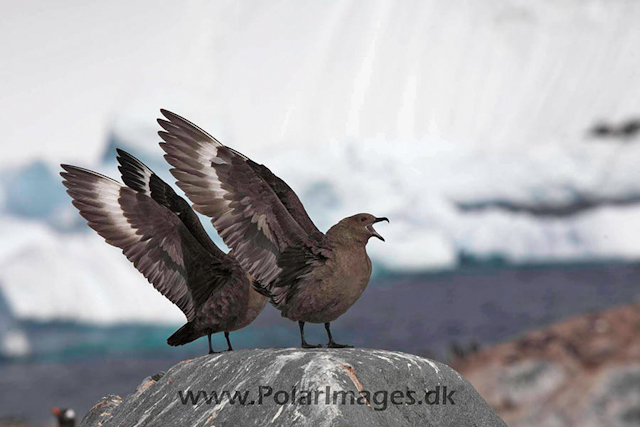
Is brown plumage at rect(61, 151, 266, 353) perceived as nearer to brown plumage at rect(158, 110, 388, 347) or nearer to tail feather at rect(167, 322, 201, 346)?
tail feather at rect(167, 322, 201, 346)

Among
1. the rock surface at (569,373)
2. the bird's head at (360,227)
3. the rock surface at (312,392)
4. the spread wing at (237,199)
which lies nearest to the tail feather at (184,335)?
the rock surface at (312,392)

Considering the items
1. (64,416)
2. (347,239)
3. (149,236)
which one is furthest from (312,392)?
(64,416)

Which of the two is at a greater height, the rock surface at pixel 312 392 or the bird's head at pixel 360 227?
the bird's head at pixel 360 227

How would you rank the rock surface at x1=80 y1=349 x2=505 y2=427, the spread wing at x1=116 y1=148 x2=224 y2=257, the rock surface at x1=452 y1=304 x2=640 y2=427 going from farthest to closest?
the rock surface at x1=452 y1=304 x2=640 y2=427
the spread wing at x1=116 y1=148 x2=224 y2=257
the rock surface at x1=80 y1=349 x2=505 y2=427

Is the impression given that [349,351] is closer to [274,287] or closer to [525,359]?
[274,287]

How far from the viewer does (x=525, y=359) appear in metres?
21.8

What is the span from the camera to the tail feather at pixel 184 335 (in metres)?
7.30

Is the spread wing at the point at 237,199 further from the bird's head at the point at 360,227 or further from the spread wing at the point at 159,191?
the spread wing at the point at 159,191

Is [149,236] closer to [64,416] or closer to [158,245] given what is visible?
[158,245]

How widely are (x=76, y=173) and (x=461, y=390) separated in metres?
4.62

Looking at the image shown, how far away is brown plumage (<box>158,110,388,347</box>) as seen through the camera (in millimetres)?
6598

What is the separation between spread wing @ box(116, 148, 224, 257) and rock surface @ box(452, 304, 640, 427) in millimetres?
14623

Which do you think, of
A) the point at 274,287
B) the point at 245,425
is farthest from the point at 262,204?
the point at 245,425

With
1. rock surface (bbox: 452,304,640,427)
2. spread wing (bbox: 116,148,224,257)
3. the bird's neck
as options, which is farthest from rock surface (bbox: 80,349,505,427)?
rock surface (bbox: 452,304,640,427)
